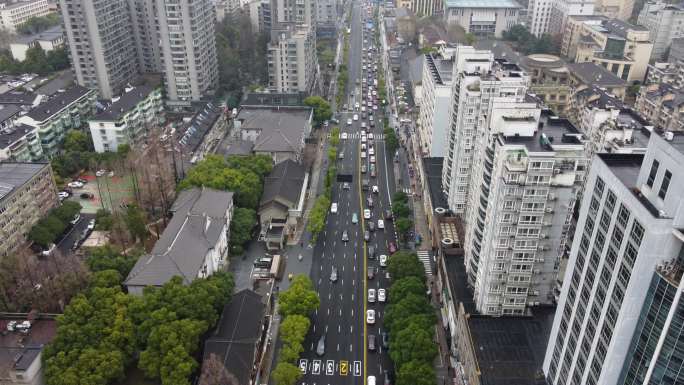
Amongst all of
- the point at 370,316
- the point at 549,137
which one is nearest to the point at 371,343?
the point at 370,316

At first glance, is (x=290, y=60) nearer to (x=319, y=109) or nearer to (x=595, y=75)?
(x=319, y=109)

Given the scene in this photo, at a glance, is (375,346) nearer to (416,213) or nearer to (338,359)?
(338,359)

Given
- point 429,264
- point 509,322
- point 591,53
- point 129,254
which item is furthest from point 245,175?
point 591,53

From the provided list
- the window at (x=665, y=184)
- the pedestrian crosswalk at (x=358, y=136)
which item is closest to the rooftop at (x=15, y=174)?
the pedestrian crosswalk at (x=358, y=136)

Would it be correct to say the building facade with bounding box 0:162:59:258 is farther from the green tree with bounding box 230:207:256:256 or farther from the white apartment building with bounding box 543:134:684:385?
the white apartment building with bounding box 543:134:684:385

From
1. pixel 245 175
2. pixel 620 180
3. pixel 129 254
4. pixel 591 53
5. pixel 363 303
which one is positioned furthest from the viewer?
pixel 591 53

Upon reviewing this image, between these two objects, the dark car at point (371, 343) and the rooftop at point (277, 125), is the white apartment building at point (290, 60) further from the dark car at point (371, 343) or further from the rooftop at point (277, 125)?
the dark car at point (371, 343)

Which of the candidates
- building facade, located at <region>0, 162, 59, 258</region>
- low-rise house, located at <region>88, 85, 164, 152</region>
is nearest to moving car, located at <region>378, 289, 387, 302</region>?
building facade, located at <region>0, 162, 59, 258</region>
